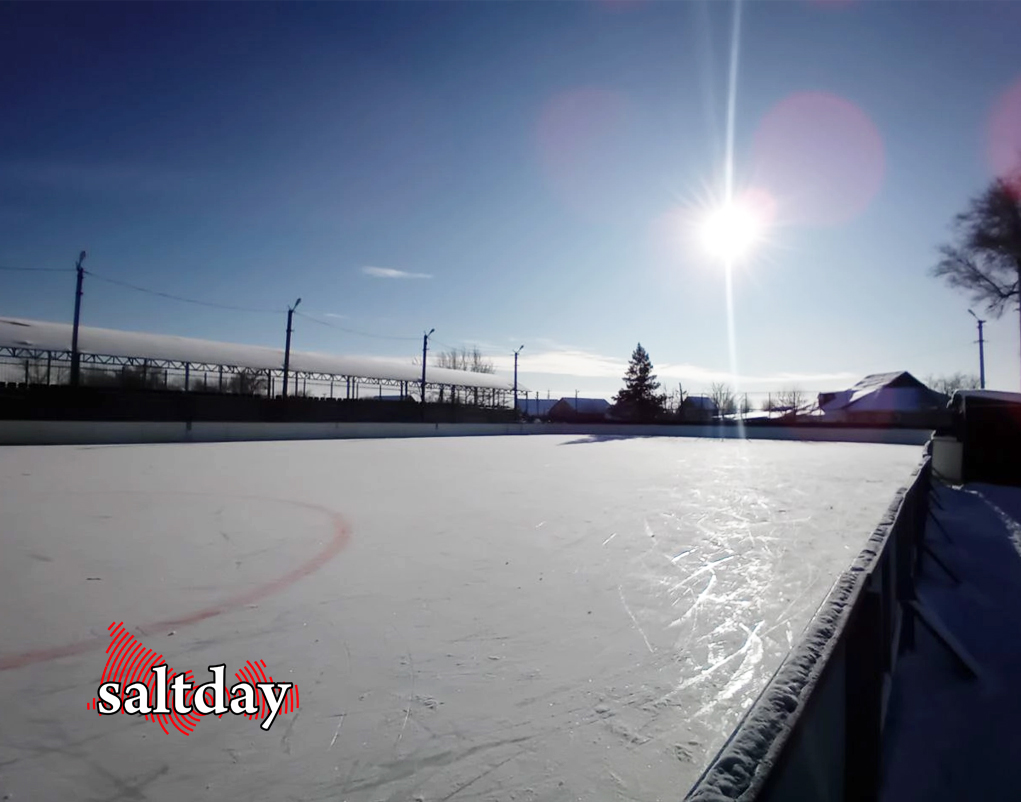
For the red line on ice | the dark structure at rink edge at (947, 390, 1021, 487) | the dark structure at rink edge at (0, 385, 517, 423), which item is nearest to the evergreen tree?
the dark structure at rink edge at (0, 385, 517, 423)

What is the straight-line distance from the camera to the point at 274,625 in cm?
271

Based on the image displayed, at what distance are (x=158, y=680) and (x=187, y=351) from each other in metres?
24.3

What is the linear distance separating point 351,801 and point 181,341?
27.3m

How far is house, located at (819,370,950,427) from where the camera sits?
112 feet

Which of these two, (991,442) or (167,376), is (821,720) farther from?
(167,376)

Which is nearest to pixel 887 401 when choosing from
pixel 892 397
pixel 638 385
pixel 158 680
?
pixel 892 397

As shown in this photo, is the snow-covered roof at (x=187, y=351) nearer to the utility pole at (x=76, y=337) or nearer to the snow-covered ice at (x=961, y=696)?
the utility pole at (x=76, y=337)

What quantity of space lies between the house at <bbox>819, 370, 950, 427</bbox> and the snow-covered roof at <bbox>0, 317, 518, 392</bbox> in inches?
988

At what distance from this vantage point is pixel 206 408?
1712cm

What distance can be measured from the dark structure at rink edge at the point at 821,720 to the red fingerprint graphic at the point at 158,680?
1.52m

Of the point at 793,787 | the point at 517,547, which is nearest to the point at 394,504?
the point at 517,547

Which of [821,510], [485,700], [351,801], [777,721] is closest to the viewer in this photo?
[777,721]

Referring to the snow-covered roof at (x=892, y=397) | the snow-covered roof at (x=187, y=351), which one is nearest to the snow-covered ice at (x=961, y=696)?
the snow-covered roof at (x=187, y=351)

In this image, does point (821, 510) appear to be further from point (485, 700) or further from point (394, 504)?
point (485, 700)
